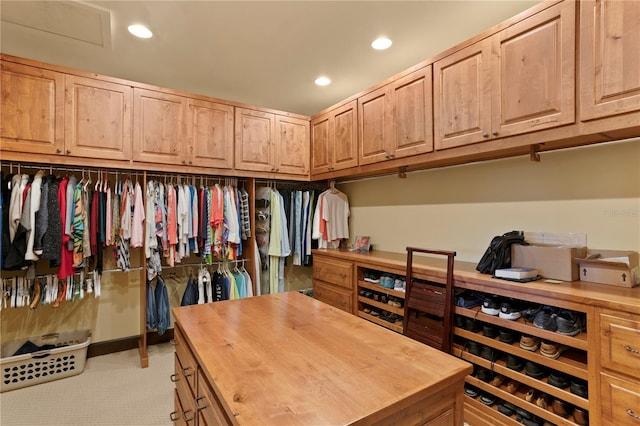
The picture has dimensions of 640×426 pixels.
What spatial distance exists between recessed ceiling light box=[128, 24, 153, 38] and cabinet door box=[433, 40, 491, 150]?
7.27 ft

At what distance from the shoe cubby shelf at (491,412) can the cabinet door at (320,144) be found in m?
2.47

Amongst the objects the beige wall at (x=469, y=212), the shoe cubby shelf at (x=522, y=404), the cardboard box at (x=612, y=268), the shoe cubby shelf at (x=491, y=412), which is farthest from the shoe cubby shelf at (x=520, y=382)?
the beige wall at (x=469, y=212)

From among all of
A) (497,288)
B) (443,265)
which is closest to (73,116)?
(443,265)

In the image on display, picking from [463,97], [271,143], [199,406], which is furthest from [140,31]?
[199,406]

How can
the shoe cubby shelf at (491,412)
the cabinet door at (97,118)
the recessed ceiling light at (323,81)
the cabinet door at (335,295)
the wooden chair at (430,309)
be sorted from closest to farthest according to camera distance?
the shoe cubby shelf at (491,412) < the wooden chair at (430,309) < the cabinet door at (97,118) < the cabinet door at (335,295) < the recessed ceiling light at (323,81)

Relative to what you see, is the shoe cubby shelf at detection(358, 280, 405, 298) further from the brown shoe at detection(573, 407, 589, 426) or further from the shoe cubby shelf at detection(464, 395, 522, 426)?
the brown shoe at detection(573, 407, 589, 426)

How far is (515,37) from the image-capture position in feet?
6.22

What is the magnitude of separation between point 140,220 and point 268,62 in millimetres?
1887

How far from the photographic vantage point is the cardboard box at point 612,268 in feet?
5.33

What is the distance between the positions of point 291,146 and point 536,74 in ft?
8.19

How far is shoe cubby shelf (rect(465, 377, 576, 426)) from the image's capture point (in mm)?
1613

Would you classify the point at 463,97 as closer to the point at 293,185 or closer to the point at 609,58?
the point at 609,58

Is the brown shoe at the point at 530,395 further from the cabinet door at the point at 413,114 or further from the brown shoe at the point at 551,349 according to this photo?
the cabinet door at the point at 413,114

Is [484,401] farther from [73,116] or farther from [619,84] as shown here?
[73,116]
